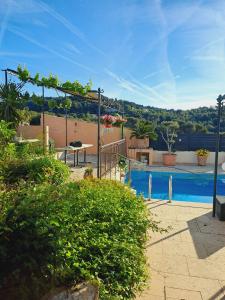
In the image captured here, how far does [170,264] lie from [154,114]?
1737cm

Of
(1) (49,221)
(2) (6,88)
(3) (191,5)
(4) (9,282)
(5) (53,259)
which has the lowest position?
(4) (9,282)

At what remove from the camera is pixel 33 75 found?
805cm

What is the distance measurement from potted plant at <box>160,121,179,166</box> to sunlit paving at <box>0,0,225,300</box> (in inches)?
4.0

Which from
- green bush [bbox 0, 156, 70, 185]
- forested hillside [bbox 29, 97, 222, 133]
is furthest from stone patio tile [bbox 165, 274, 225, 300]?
forested hillside [bbox 29, 97, 222, 133]

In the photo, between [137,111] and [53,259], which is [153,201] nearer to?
[53,259]

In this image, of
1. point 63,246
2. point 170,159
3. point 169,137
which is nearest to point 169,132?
point 169,137

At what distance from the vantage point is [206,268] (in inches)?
137

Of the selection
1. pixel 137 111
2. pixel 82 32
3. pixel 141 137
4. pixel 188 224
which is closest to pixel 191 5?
pixel 82 32

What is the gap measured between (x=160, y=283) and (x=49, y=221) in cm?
180

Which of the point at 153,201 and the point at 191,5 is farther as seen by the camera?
the point at 153,201

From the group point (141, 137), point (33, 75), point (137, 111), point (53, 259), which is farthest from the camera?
point (137, 111)

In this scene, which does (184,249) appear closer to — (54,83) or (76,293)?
(76,293)

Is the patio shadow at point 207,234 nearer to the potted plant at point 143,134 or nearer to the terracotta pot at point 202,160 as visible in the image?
the terracotta pot at point 202,160

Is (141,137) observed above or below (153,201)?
above
